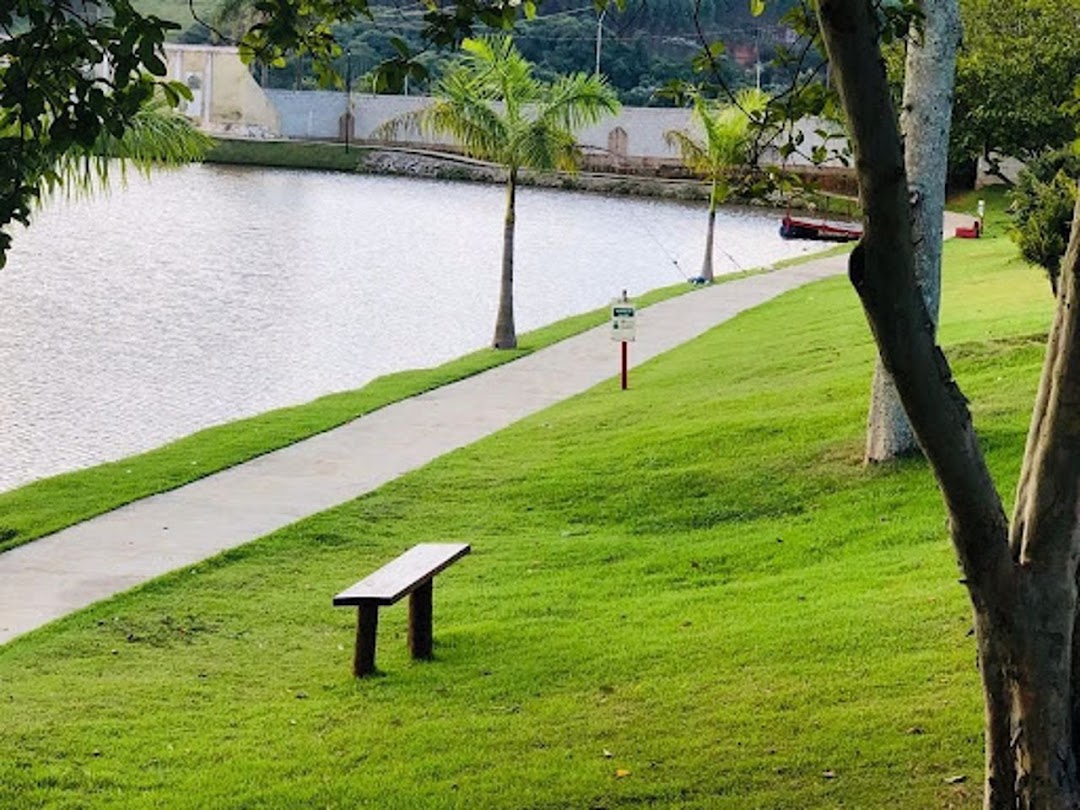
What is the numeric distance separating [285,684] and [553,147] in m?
17.8

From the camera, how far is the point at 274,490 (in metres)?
15.4

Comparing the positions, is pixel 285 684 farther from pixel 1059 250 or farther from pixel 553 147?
pixel 553 147

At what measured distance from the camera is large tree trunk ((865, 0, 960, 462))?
12.9m

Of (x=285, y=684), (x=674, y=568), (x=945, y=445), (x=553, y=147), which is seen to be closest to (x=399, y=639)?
(x=285, y=684)

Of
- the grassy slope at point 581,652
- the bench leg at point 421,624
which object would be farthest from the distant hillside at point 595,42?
the bench leg at point 421,624

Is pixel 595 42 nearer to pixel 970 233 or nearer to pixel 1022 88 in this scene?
pixel 970 233

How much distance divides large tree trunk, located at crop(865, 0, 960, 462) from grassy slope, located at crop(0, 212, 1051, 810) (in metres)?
0.38

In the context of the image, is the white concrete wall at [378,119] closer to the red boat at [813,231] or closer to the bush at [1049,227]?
the red boat at [813,231]

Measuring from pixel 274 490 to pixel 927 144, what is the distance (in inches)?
238

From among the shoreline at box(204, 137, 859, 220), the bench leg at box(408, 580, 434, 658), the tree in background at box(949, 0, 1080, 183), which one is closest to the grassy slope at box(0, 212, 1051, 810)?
the bench leg at box(408, 580, 434, 658)

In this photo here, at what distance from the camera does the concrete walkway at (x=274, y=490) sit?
39.8ft

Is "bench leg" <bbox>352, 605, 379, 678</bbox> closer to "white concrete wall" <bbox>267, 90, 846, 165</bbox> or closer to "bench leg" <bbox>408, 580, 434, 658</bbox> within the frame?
"bench leg" <bbox>408, 580, 434, 658</bbox>

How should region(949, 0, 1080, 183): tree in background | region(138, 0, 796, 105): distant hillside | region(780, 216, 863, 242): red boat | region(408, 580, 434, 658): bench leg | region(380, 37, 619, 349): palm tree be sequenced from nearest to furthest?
region(408, 580, 434, 658): bench leg → region(380, 37, 619, 349): palm tree → region(949, 0, 1080, 183): tree in background → region(780, 216, 863, 242): red boat → region(138, 0, 796, 105): distant hillside

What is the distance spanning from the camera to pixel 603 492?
14.6 meters
